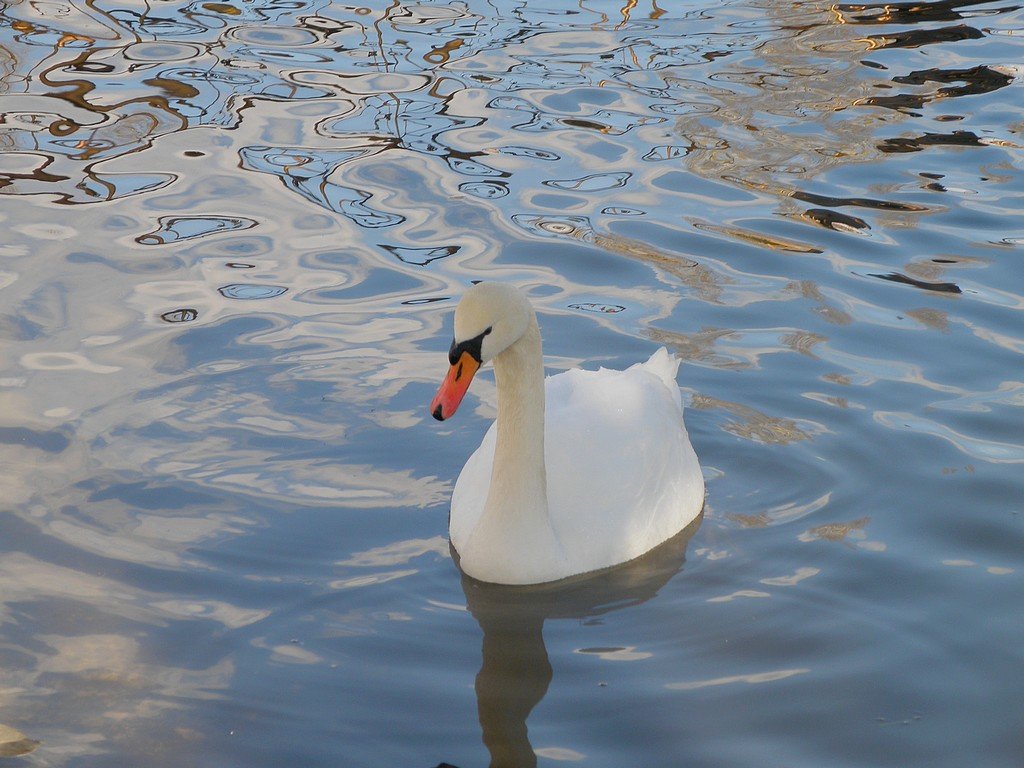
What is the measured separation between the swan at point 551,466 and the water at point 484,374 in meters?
0.15

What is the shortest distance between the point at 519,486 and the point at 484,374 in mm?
2312

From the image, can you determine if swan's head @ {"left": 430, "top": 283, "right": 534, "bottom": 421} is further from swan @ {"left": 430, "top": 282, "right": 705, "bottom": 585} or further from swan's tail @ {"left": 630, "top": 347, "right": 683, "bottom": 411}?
swan's tail @ {"left": 630, "top": 347, "right": 683, "bottom": 411}

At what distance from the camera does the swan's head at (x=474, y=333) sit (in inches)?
197

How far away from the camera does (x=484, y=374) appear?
770 cm

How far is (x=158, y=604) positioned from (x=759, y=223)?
513cm

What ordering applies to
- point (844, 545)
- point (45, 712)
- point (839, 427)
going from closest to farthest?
point (45, 712) → point (844, 545) → point (839, 427)

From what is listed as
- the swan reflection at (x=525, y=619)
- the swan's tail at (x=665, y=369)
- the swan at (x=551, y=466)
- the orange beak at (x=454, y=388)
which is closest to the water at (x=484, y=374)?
the swan reflection at (x=525, y=619)

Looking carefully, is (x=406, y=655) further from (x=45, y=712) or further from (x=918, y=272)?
(x=918, y=272)

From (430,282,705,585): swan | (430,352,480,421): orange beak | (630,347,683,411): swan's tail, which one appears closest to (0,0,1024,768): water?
(430,282,705,585): swan

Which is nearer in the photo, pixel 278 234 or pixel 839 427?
pixel 839 427

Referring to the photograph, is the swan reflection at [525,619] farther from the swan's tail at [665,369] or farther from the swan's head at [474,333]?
the swan's head at [474,333]

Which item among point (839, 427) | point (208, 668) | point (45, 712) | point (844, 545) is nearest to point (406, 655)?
point (208, 668)

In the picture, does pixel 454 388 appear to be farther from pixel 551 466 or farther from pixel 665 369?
pixel 665 369

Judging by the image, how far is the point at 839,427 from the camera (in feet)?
22.0
